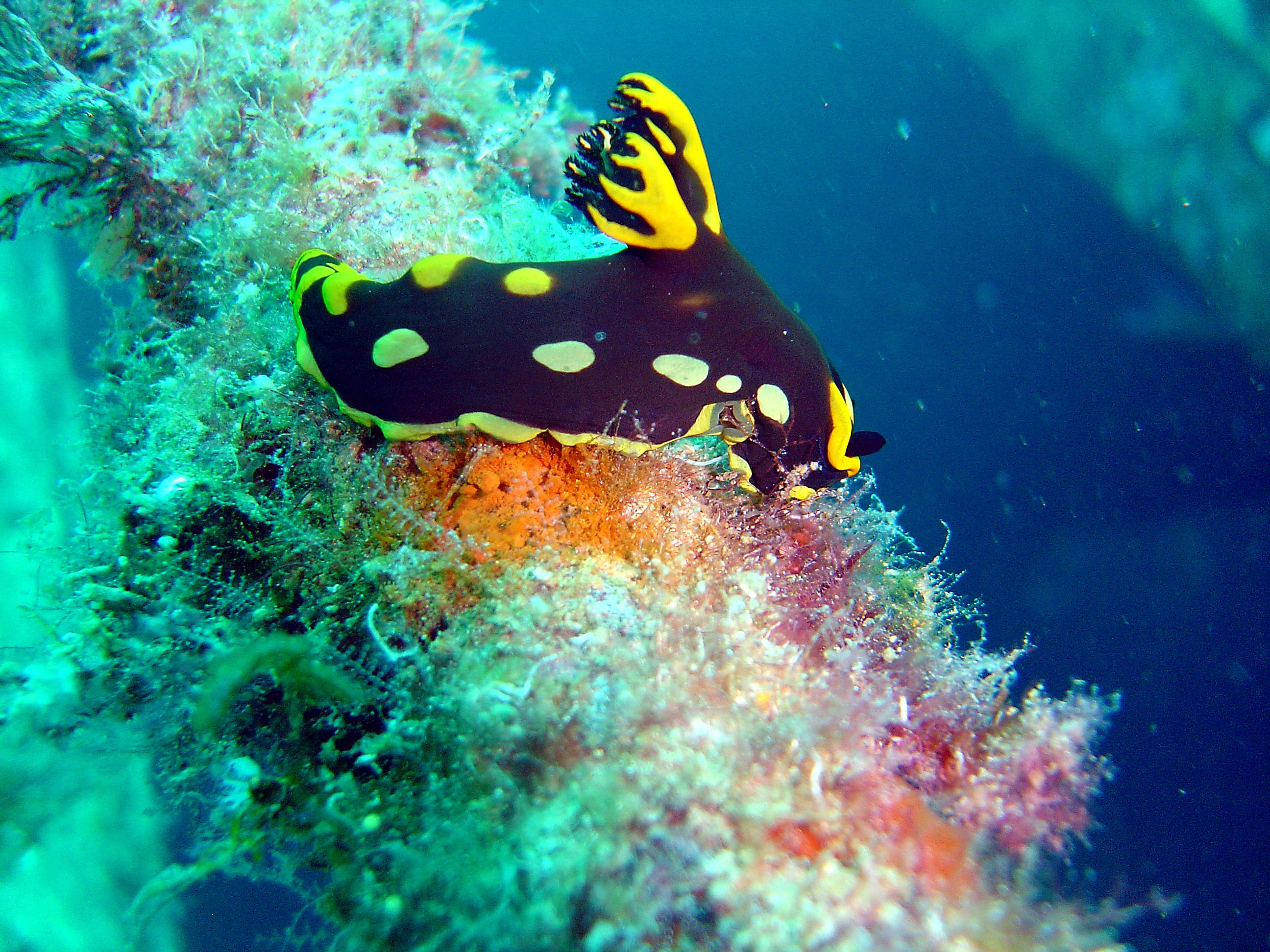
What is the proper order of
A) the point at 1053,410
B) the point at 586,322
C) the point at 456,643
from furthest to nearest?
the point at 1053,410
the point at 586,322
the point at 456,643

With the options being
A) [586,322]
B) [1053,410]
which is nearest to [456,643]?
[586,322]

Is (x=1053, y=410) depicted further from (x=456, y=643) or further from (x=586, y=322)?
(x=456, y=643)

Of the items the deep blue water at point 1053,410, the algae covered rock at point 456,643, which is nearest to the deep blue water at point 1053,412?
the deep blue water at point 1053,410

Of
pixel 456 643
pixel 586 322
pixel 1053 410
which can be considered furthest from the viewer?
pixel 1053 410

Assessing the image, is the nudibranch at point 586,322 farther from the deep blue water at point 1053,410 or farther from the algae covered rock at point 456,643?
the deep blue water at point 1053,410

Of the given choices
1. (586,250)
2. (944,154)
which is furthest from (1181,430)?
(586,250)

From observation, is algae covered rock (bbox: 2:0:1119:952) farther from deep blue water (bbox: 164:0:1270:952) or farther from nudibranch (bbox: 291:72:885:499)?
deep blue water (bbox: 164:0:1270:952)
